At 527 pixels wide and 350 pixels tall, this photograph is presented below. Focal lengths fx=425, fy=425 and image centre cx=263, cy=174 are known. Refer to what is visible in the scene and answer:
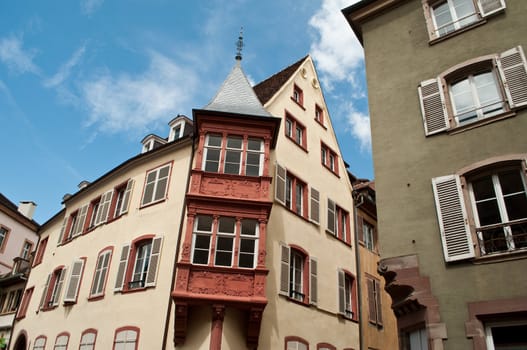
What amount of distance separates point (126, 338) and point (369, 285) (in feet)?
38.3

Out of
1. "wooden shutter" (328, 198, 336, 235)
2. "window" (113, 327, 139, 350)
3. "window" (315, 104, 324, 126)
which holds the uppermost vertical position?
"window" (315, 104, 324, 126)

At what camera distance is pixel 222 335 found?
13.5 m

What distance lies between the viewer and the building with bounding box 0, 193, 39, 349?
27.8 metres

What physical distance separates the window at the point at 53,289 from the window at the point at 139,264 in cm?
588

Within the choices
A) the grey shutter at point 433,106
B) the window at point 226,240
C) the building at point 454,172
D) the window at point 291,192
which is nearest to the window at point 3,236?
the window at point 226,240

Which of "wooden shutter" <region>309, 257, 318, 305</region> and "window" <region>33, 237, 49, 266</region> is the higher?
"window" <region>33, 237, 49, 266</region>

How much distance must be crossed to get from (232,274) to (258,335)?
214 cm

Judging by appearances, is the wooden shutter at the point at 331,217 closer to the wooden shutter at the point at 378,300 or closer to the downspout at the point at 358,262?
the downspout at the point at 358,262

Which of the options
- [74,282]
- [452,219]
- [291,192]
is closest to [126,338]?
[74,282]

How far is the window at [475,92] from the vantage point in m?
9.30

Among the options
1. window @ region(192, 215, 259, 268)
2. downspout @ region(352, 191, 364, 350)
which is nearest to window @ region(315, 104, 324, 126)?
downspout @ region(352, 191, 364, 350)

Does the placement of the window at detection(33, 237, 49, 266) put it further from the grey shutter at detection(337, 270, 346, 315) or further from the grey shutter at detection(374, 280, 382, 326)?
the grey shutter at detection(374, 280, 382, 326)

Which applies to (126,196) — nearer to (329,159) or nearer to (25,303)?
(329,159)

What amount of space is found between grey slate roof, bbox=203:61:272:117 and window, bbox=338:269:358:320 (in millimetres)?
8203
